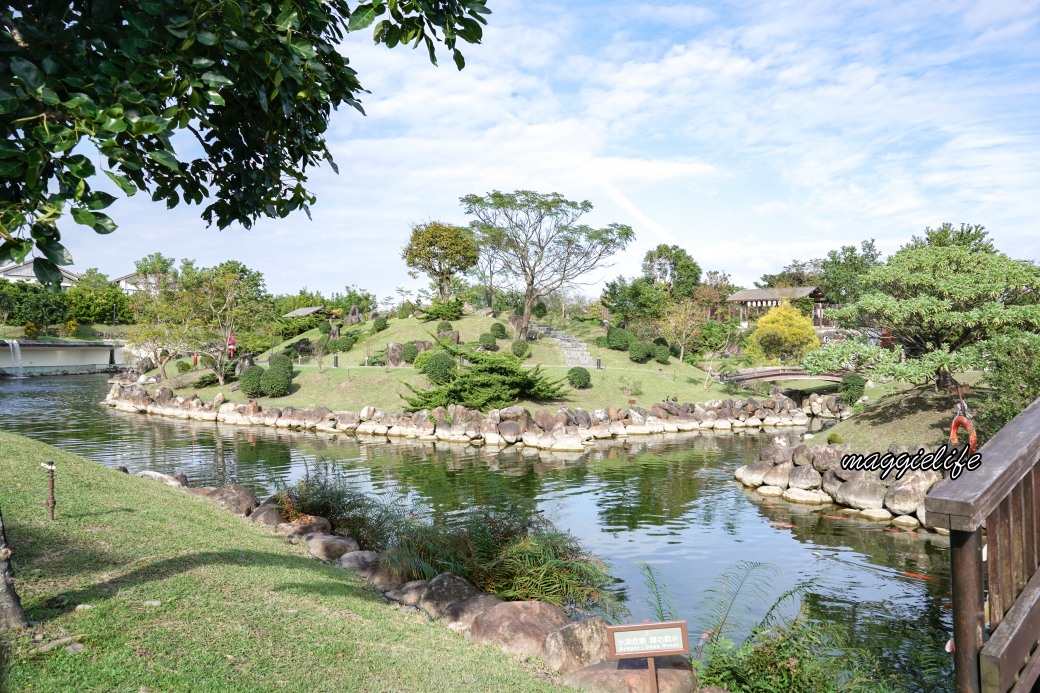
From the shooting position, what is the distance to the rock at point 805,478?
15.2 m

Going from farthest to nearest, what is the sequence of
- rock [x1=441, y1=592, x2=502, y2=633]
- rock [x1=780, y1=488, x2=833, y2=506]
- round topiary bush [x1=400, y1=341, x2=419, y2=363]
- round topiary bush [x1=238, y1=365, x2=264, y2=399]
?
round topiary bush [x1=400, y1=341, x2=419, y2=363]
round topiary bush [x1=238, y1=365, x2=264, y2=399]
rock [x1=780, y1=488, x2=833, y2=506]
rock [x1=441, y1=592, x2=502, y2=633]

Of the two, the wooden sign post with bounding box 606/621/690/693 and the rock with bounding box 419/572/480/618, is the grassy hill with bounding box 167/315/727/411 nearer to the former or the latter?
the rock with bounding box 419/572/480/618

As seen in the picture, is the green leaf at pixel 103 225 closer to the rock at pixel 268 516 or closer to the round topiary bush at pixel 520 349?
the rock at pixel 268 516

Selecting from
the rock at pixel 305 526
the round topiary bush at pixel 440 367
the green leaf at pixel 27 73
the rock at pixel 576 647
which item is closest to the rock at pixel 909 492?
the rock at pixel 576 647

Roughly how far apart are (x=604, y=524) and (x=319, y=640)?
855 centimetres

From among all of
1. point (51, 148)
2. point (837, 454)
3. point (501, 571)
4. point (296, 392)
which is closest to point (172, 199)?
point (51, 148)

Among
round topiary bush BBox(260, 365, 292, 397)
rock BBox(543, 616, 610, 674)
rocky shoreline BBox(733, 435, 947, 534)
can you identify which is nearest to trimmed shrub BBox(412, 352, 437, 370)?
round topiary bush BBox(260, 365, 292, 397)

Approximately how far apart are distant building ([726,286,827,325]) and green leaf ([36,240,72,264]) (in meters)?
55.4

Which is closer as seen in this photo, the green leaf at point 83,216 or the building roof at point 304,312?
the green leaf at point 83,216

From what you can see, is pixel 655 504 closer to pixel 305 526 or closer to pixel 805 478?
pixel 805 478

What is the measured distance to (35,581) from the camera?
5.03 metres

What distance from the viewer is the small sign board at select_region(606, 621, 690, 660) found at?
14.6 ft

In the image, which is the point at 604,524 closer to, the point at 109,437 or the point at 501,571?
the point at 501,571

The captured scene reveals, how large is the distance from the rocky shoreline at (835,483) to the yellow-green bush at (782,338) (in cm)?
2488
